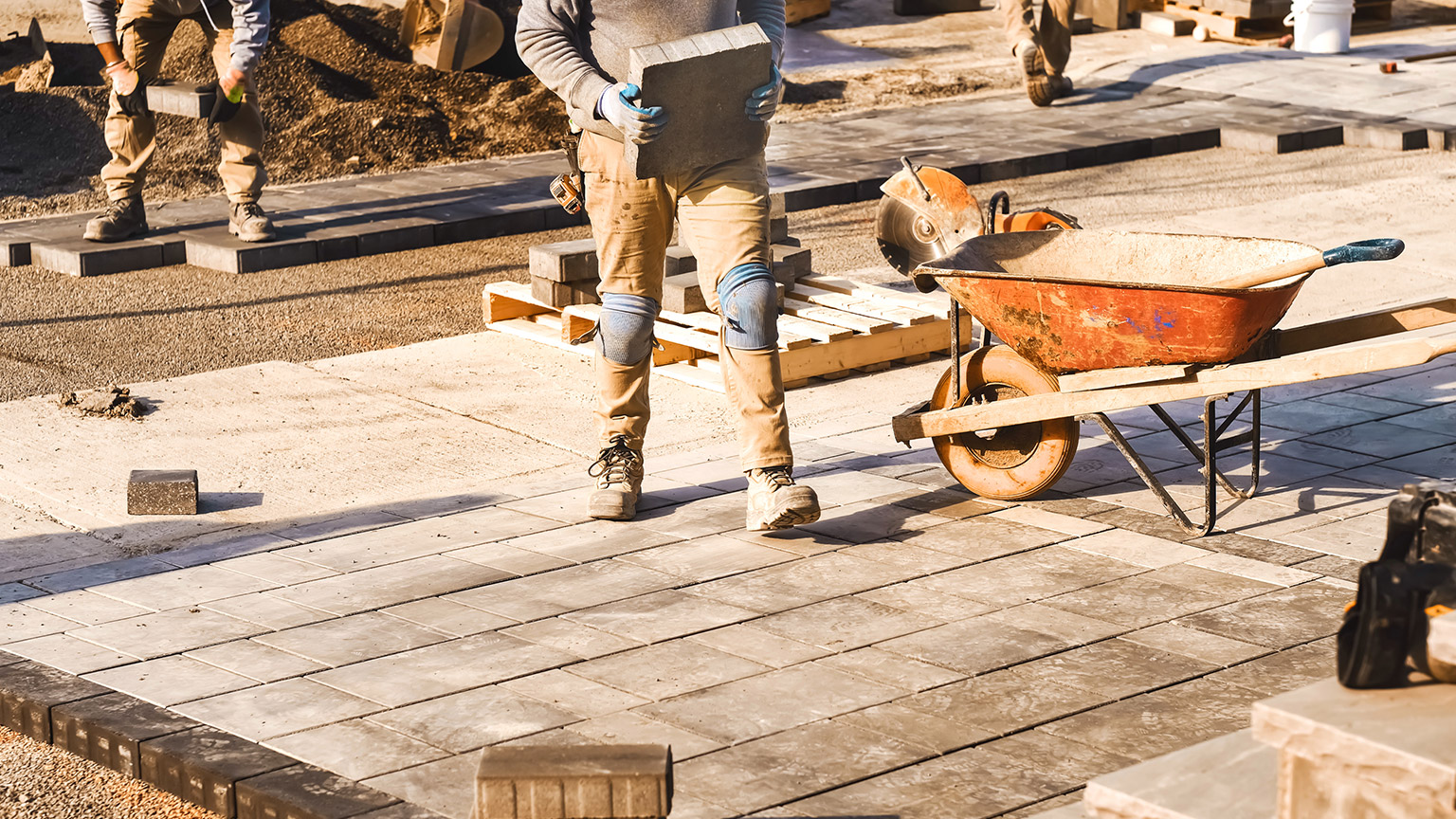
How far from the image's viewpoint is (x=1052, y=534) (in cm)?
508

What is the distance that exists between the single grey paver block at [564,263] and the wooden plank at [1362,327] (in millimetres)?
3493

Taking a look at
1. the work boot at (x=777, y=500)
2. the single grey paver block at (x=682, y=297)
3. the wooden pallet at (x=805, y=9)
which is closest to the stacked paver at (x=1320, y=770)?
the work boot at (x=777, y=500)

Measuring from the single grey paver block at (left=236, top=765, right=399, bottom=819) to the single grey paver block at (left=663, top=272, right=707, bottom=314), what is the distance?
13.2 ft

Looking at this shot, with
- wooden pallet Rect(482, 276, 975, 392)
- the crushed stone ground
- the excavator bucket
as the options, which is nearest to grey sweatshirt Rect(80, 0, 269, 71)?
wooden pallet Rect(482, 276, 975, 392)

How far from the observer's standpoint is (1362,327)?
5.02m

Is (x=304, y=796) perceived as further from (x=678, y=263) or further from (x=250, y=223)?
(x=250, y=223)

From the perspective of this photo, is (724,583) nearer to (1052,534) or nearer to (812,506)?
(812,506)

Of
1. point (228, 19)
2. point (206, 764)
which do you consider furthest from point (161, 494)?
point (228, 19)

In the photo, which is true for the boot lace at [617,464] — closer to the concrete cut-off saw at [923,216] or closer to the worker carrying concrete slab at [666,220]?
the worker carrying concrete slab at [666,220]

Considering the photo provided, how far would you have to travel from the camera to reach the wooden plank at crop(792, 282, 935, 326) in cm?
738

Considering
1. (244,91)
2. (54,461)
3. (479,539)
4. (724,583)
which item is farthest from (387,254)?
(724,583)

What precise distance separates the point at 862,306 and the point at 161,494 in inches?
130

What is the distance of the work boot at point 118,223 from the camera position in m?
9.63

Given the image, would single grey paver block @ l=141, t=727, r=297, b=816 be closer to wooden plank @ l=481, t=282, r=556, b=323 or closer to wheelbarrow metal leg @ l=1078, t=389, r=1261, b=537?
wheelbarrow metal leg @ l=1078, t=389, r=1261, b=537
